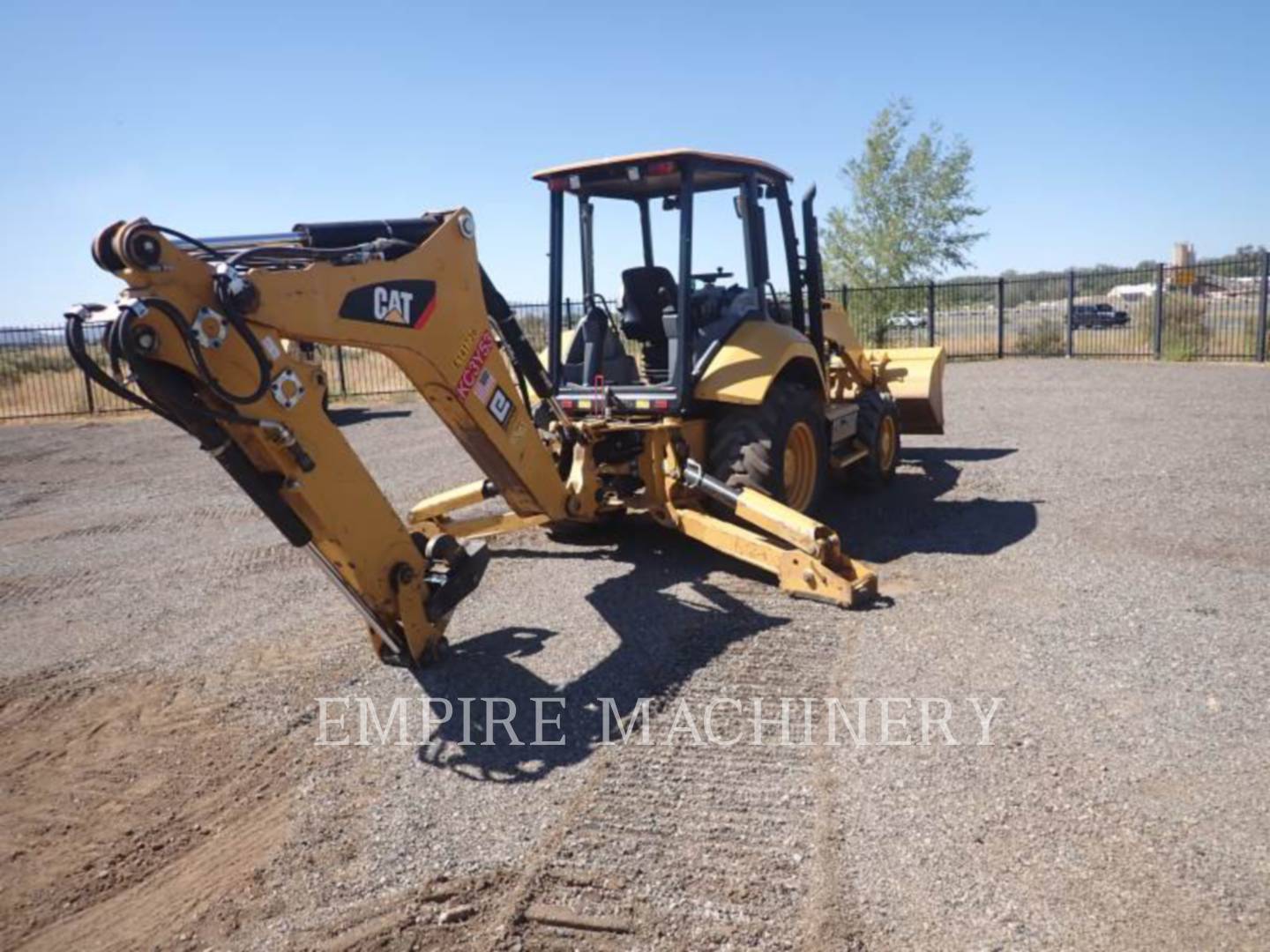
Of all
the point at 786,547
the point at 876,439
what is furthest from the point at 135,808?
the point at 876,439

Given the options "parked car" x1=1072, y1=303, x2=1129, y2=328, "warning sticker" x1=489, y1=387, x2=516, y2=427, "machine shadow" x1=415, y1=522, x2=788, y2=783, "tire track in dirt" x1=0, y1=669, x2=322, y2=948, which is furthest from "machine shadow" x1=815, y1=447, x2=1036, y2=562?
"parked car" x1=1072, y1=303, x2=1129, y2=328

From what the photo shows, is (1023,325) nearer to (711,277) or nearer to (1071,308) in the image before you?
(1071,308)

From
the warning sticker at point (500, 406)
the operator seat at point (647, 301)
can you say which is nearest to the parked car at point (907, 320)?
the operator seat at point (647, 301)

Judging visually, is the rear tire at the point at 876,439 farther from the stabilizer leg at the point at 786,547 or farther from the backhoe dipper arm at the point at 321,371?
the backhoe dipper arm at the point at 321,371

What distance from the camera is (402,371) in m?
4.73

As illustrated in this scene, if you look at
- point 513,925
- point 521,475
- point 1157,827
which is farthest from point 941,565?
point 513,925

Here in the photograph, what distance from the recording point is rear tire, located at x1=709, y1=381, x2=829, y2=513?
6.52 m

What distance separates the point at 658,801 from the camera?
3688mm

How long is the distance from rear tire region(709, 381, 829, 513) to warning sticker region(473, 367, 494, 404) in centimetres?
188

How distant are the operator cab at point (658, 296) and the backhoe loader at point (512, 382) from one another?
0.02m

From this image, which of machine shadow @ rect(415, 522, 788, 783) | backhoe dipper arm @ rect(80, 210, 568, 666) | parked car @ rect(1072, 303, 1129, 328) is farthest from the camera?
parked car @ rect(1072, 303, 1129, 328)

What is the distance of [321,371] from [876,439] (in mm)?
5503

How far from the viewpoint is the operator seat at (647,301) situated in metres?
7.28

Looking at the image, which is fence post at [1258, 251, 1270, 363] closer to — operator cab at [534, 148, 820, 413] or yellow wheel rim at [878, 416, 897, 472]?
yellow wheel rim at [878, 416, 897, 472]
